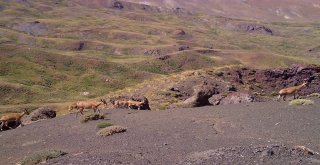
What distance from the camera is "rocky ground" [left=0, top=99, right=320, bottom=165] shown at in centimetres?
1378

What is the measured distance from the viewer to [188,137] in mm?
17344

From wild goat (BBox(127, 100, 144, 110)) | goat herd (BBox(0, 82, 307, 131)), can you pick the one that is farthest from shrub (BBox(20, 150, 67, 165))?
wild goat (BBox(127, 100, 144, 110))

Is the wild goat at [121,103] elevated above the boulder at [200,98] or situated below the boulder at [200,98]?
below

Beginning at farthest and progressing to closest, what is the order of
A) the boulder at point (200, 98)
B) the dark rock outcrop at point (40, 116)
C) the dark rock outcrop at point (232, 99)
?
1. the dark rock outcrop at point (40, 116)
2. the dark rock outcrop at point (232, 99)
3. the boulder at point (200, 98)

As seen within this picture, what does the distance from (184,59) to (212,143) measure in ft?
367

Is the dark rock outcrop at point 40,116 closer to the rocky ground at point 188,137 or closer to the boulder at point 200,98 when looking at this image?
the rocky ground at point 188,137

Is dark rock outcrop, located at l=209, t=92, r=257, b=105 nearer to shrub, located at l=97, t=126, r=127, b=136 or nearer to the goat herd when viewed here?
the goat herd

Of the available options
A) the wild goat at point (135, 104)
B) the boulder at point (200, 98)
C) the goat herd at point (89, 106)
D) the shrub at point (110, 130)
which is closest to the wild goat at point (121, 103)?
the goat herd at point (89, 106)

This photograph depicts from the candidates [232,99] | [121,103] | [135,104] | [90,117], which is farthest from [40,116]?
[232,99]

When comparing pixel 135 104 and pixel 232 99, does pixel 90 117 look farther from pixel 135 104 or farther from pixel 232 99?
pixel 232 99

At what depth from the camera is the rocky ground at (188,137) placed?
13.8m

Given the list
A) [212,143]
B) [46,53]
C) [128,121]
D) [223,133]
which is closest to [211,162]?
[212,143]

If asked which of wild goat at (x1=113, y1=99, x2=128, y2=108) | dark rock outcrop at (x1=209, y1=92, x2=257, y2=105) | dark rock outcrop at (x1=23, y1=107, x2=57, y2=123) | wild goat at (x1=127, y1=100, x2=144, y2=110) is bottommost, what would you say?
dark rock outcrop at (x1=23, y1=107, x2=57, y2=123)

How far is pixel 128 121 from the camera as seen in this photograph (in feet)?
70.5
